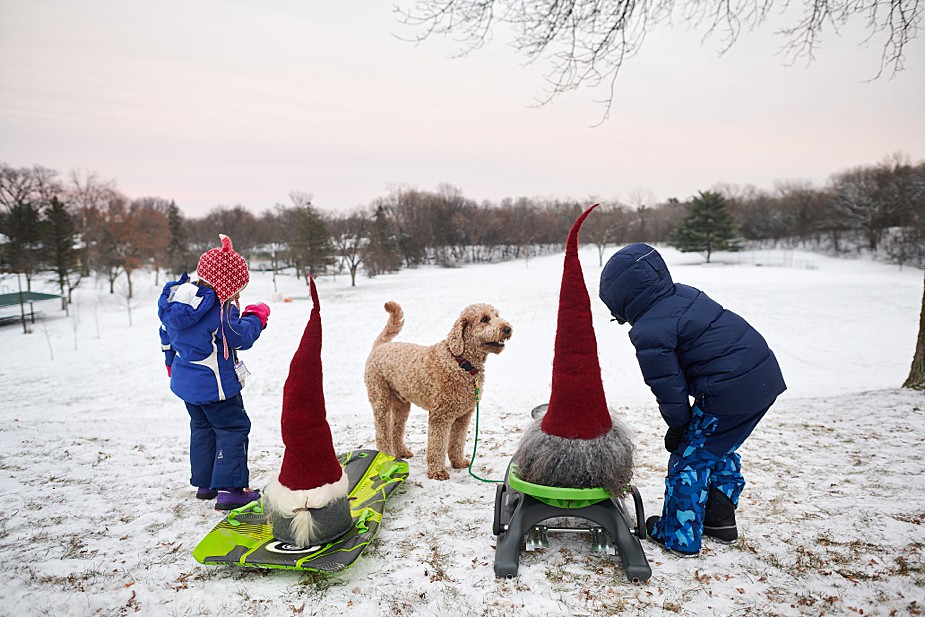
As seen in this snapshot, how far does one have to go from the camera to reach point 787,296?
19.7 m

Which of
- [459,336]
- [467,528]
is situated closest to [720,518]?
[467,528]

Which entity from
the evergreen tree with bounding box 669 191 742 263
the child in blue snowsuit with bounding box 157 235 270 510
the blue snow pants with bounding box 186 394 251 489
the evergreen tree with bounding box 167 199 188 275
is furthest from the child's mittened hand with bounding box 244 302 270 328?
the evergreen tree with bounding box 167 199 188 275

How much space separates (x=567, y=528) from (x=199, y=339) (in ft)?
10.7

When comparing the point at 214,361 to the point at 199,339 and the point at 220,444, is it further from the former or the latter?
the point at 220,444

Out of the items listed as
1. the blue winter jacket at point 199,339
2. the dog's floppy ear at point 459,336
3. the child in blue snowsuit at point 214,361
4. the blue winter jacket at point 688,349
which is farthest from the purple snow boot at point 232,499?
the blue winter jacket at point 688,349

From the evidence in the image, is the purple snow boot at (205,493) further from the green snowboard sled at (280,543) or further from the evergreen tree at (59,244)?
the evergreen tree at (59,244)

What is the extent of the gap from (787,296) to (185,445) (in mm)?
22282

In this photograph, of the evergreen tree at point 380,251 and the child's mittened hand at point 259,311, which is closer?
the child's mittened hand at point 259,311

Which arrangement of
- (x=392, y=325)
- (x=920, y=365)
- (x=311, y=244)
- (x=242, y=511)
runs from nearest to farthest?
(x=242, y=511), (x=392, y=325), (x=920, y=365), (x=311, y=244)

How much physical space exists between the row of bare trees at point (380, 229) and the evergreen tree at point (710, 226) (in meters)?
Result: 2.29

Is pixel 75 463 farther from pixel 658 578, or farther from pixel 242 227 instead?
pixel 242 227

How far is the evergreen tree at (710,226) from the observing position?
3769 cm

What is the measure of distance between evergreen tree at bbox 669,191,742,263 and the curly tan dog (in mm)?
38598

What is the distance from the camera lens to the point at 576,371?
3.05 meters
